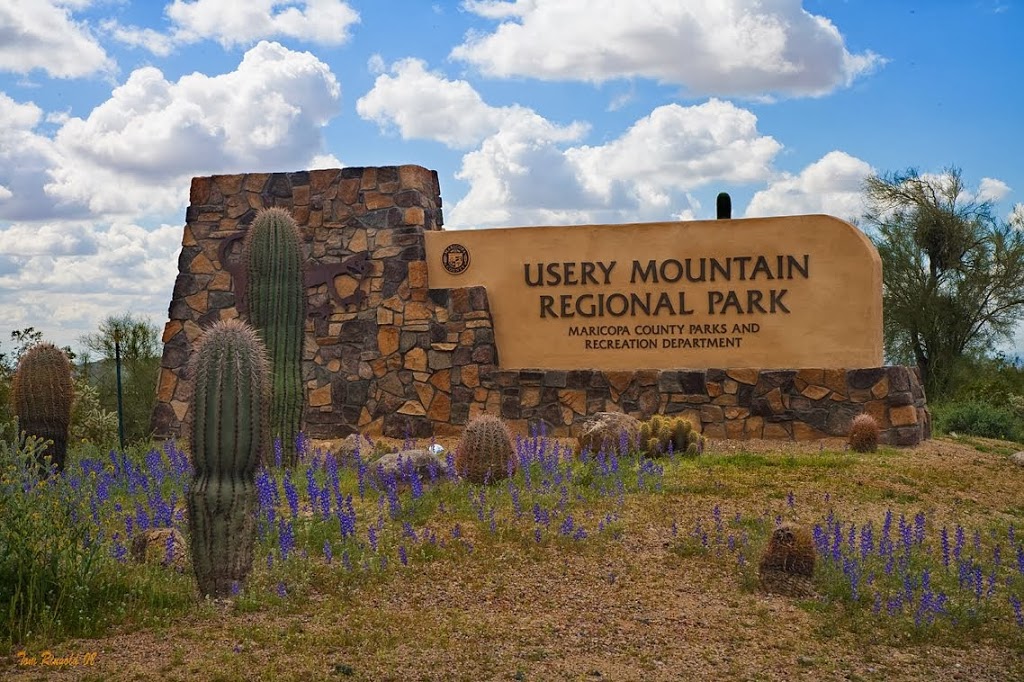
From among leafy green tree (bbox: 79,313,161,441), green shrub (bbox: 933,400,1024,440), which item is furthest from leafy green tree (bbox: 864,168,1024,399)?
leafy green tree (bbox: 79,313,161,441)

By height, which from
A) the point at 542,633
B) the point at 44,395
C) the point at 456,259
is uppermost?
the point at 456,259

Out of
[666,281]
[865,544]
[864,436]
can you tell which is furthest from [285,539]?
[666,281]

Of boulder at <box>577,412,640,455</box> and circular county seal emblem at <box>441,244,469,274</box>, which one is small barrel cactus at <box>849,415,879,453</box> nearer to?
boulder at <box>577,412,640,455</box>

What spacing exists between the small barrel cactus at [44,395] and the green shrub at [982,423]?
12.4 metres

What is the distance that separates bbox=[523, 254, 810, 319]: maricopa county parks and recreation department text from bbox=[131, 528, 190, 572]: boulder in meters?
8.30

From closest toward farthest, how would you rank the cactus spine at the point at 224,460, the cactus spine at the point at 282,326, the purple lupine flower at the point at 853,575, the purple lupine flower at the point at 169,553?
the cactus spine at the point at 224,460 → the purple lupine flower at the point at 853,575 → the purple lupine flower at the point at 169,553 → the cactus spine at the point at 282,326

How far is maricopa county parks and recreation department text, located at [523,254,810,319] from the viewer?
14086mm

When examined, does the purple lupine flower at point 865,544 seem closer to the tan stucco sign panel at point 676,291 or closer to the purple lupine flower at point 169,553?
the purple lupine flower at point 169,553

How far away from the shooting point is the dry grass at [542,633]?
5.33 m

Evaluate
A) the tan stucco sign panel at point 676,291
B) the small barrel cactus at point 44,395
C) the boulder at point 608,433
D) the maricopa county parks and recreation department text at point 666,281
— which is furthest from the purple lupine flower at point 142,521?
the maricopa county parks and recreation department text at point 666,281

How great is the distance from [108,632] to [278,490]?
2995 mm

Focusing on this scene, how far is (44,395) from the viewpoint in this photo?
1009 centimetres

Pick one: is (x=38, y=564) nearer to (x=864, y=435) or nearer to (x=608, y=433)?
(x=608, y=433)

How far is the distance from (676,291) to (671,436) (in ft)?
12.2
